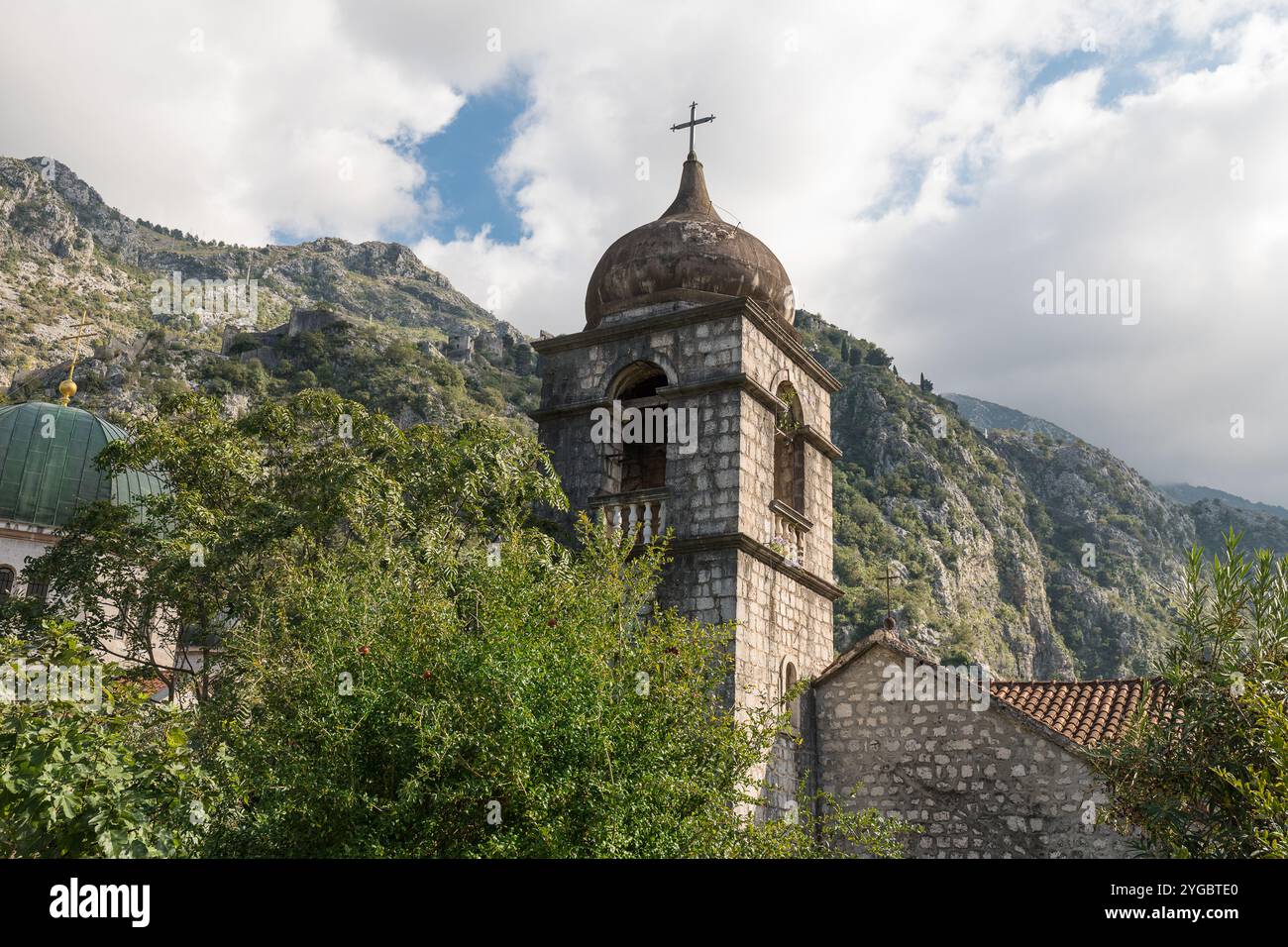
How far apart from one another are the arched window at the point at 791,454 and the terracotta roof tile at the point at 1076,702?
402 cm

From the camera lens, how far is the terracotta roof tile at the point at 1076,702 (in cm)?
1447

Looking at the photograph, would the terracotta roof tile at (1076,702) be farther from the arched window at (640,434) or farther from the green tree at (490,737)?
the arched window at (640,434)

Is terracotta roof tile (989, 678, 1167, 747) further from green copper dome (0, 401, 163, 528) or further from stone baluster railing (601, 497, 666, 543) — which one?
green copper dome (0, 401, 163, 528)

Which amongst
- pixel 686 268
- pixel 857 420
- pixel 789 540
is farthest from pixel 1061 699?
pixel 857 420

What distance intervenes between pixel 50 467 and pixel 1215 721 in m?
27.3

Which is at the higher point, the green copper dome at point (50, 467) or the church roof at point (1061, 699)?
the green copper dome at point (50, 467)

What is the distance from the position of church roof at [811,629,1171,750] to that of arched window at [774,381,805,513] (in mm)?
2622

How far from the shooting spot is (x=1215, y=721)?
295 inches

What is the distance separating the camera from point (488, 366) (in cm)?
7906

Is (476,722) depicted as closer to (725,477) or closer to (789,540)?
(725,477)

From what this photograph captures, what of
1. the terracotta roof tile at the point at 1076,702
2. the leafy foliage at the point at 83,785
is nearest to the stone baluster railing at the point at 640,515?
the terracotta roof tile at the point at 1076,702
